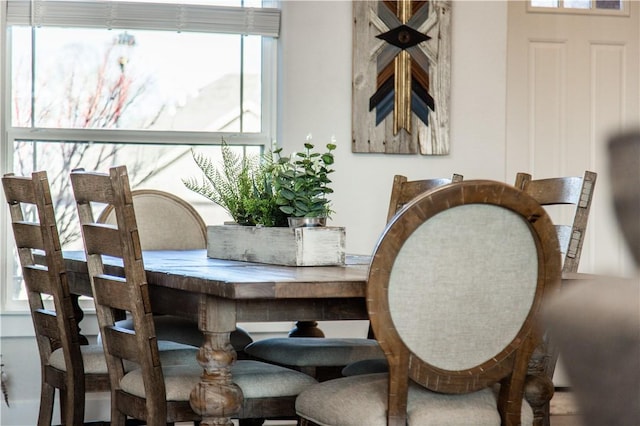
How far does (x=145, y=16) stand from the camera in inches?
167

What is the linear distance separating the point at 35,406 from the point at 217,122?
1.55m

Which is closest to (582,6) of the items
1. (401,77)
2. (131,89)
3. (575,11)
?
(575,11)

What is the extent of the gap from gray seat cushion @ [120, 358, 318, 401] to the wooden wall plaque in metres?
2.11

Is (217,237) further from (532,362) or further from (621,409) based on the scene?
(621,409)

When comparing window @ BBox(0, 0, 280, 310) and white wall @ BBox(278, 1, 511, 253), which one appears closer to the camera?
window @ BBox(0, 0, 280, 310)

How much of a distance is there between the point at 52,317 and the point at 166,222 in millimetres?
865

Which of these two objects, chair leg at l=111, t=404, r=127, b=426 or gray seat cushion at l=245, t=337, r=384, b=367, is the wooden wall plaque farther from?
chair leg at l=111, t=404, r=127, b=426

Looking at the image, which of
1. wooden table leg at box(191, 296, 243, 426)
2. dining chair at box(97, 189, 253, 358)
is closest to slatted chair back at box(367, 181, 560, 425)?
wooden table leg at box(191, 296, 243, 426)

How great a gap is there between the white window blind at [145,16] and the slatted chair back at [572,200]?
1852 mm

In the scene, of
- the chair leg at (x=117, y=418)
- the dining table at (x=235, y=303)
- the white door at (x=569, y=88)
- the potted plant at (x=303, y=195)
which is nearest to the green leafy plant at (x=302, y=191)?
the potted plant at (x=303, y=195)

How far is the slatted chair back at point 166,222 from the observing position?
3793 millimetres

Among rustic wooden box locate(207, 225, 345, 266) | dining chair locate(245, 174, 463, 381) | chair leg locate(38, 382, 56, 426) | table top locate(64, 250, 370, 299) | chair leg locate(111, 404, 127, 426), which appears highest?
rustic wooden box locate(207, 225, 345, 266)

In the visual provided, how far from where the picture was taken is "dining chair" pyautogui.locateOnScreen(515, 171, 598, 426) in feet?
7.61

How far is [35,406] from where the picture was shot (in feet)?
13.6
